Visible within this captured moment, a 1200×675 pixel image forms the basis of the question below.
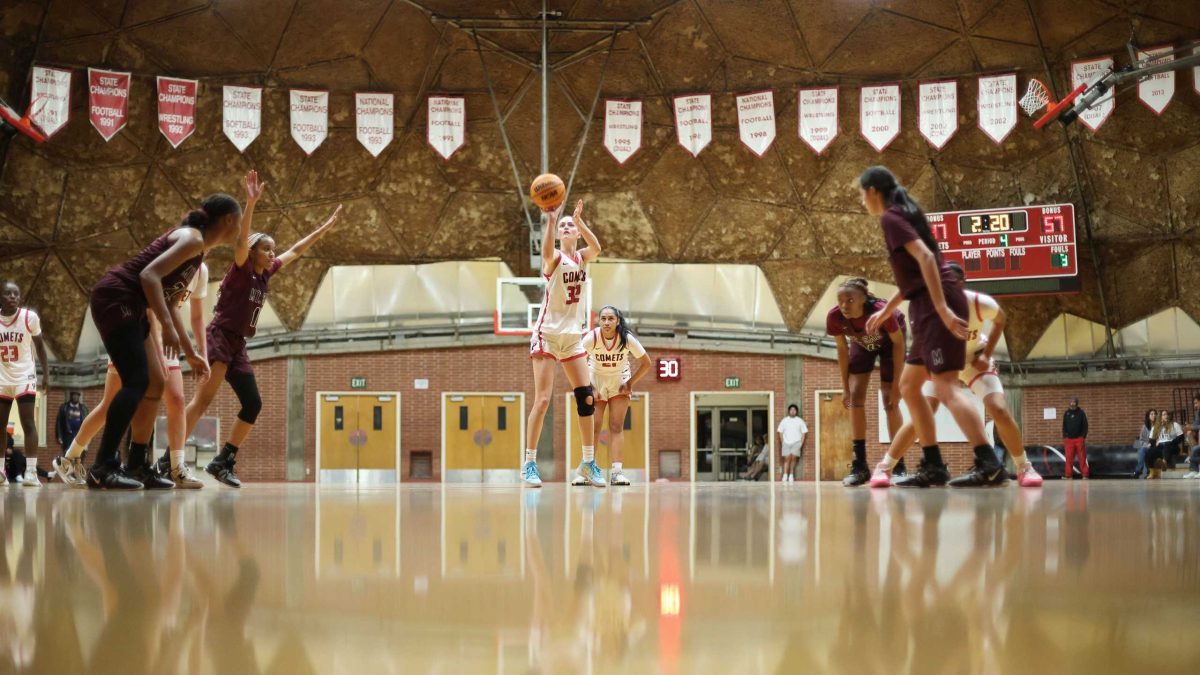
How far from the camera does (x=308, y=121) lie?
23.8 metres

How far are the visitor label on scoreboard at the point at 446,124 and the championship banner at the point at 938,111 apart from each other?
994 centimetres

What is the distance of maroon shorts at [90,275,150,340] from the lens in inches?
266

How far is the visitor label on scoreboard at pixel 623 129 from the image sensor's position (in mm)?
24406

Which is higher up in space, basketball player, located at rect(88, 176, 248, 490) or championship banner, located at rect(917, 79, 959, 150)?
championship banner, located at rect(917, 79, 959, 150)

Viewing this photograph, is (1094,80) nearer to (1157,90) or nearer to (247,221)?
(1157,90)

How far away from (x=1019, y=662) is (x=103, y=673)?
1.18m

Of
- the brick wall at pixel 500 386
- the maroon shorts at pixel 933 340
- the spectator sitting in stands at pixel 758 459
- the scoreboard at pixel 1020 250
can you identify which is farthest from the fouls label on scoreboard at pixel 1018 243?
the maroon shorts at pixel 933 340

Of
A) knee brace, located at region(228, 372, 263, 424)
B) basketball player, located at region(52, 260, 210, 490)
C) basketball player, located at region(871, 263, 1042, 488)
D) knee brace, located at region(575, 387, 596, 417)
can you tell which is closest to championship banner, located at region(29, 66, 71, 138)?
basketball player, located at region(52, 260, 210, 490)

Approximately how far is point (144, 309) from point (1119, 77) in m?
19.8

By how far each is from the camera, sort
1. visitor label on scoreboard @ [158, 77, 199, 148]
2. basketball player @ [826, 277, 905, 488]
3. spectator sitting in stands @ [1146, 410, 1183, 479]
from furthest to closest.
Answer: spectator sitting in stands @ [1146, 410, 1183, 479]
visitor label on scoreboard @ [158, 77, 199, 148]
basketball player @ [826, 277, 905, 488]

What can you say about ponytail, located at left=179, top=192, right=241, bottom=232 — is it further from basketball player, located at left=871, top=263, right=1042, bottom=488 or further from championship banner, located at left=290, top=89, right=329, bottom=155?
championship banner, located at left=290, top=89, right=329, bottom=155

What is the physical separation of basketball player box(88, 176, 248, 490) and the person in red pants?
70.6ft

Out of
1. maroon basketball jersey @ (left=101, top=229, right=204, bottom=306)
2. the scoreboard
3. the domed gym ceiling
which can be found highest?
the domed gym ceiling

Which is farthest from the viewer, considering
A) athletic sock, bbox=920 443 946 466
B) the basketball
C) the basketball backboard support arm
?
the basketball backboard support arm
